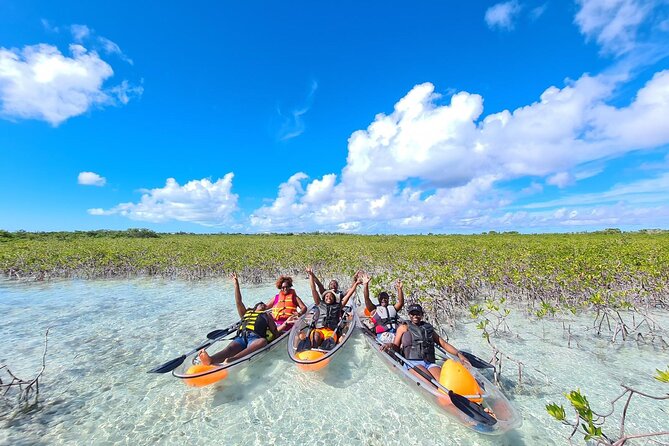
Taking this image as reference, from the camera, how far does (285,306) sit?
8.70m

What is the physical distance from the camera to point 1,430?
15.4ft

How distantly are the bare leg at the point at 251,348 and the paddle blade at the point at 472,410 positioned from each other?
390 cm

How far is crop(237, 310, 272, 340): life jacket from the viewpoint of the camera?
6.94m

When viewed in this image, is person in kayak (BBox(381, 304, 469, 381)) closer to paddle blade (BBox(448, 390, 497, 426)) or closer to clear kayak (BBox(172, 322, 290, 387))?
paddle blade (BBox(448, 390, 497, 426))

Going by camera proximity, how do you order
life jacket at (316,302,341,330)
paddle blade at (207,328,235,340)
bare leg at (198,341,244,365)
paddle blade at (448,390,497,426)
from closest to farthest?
paddle blade at (448,390,497,426)
bare leg at (198,341,244,365)
paddle blade at (207,328,235,340)
life jacket at (316,302,341,330)

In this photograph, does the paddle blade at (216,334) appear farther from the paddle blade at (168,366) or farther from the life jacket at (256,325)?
the paddle blade at (168,366)

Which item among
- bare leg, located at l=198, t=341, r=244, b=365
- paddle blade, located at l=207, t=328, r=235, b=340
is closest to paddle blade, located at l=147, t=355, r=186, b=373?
bare leg, located at l=198, t=341, r=244, b=365

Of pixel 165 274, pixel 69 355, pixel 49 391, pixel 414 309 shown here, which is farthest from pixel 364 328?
pixel 165 274

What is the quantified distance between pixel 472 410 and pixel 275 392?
140 inches

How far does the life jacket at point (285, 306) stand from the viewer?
8.55 m

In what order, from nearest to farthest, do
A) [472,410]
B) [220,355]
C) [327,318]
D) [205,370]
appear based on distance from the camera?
[472,410] → [205,370] → [220,355] → [327,318]

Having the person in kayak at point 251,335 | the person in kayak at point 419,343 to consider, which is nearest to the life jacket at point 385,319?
the person in kayak at point 419,343

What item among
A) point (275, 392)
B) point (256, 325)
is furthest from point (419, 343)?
point (256, 325)

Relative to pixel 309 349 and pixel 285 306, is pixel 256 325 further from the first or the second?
pixel 285 306
